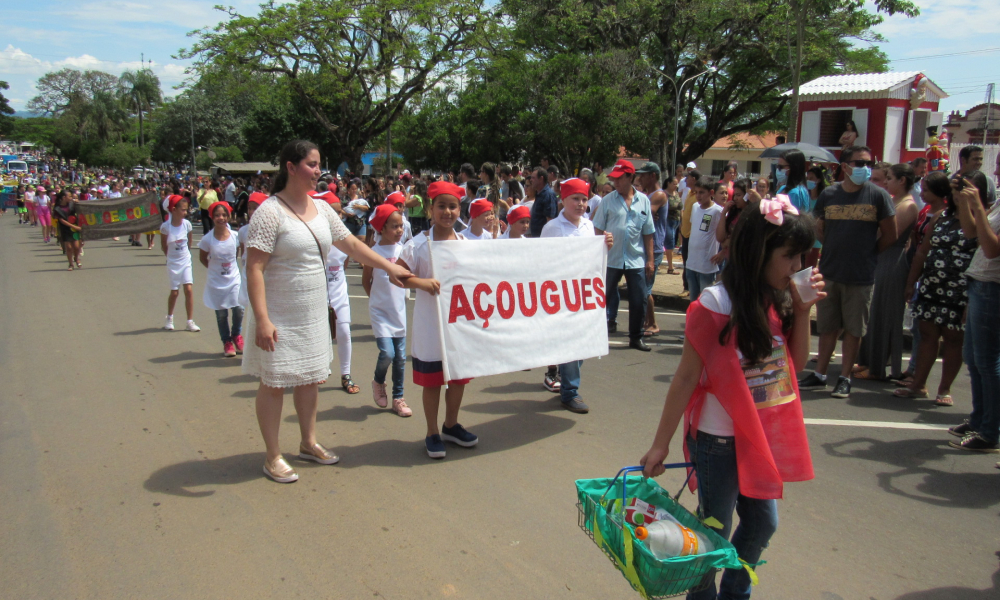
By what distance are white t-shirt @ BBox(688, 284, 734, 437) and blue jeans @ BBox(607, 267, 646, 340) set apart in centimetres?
491

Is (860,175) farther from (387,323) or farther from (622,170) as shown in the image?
(387,323)

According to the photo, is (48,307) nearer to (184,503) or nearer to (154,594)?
(184,503)

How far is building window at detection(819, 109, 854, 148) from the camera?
1013 inches

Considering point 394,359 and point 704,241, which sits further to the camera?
point 704,241

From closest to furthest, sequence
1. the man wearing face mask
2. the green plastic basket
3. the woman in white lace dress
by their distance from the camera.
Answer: the green plastic basket, the woman in white lace dress, the man wearing face mask

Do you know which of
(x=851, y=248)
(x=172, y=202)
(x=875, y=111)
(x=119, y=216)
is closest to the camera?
(x=851, y=248)

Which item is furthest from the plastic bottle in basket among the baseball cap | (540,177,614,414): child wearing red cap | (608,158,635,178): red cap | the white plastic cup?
the baseball cap

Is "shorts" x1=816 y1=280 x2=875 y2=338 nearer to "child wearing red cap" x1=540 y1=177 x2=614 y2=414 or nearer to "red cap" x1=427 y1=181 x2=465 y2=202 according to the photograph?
"child wearing red cap" x1=540 y1=177 x2=614 y2=414

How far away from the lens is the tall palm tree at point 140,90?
90.6m

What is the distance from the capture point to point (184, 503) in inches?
155

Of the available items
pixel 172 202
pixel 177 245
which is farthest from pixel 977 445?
pixel 172 202

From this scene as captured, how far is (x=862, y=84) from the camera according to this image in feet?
82.9

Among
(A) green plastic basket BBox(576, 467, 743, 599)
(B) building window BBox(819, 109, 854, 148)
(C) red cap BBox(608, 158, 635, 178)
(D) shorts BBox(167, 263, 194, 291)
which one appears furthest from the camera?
(B) building window BBox(819, 109, 854, 148)

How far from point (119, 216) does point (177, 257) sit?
1329 centimetres
